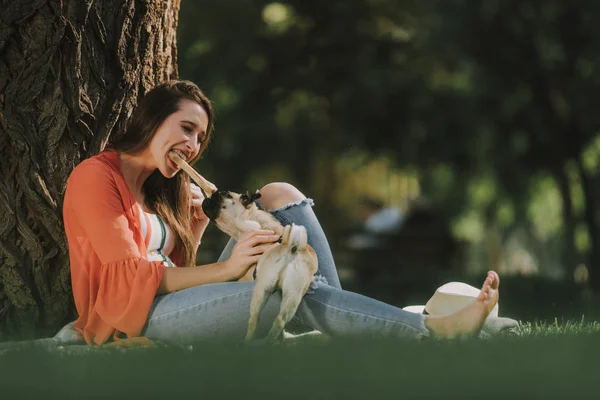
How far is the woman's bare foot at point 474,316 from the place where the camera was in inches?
177

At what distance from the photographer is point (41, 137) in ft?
17.6

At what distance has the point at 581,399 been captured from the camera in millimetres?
3119

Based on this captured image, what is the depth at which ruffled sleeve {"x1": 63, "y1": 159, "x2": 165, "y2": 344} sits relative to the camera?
14.9 feet

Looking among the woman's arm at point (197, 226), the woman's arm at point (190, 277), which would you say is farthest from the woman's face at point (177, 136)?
the woman's arm at point (197, 226)

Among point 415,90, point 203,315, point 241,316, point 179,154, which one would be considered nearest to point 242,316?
point 241,316

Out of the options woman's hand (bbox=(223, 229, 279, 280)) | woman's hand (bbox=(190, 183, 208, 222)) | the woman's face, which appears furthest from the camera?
woman's hand (bbox=(190, 183, 208, 222))

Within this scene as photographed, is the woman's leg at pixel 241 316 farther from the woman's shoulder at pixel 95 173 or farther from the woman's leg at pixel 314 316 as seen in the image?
the woman's shoulder at pixel 95 173

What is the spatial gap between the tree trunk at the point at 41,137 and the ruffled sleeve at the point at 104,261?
0.57 m

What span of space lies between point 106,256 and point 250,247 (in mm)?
701

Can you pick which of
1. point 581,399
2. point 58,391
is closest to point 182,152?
point 58,391

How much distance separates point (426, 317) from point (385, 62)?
541 inches

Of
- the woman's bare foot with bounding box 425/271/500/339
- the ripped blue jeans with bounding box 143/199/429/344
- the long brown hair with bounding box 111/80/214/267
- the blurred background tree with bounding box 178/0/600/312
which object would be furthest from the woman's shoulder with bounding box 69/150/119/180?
the blurred background tree with bounding box 178/0/600/312

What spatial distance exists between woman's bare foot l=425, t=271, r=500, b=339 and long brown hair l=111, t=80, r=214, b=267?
155cm

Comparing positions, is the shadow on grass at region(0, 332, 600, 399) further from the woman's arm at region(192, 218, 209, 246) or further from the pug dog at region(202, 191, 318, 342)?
the woman's arm at region(192, 218, 209, 246)
